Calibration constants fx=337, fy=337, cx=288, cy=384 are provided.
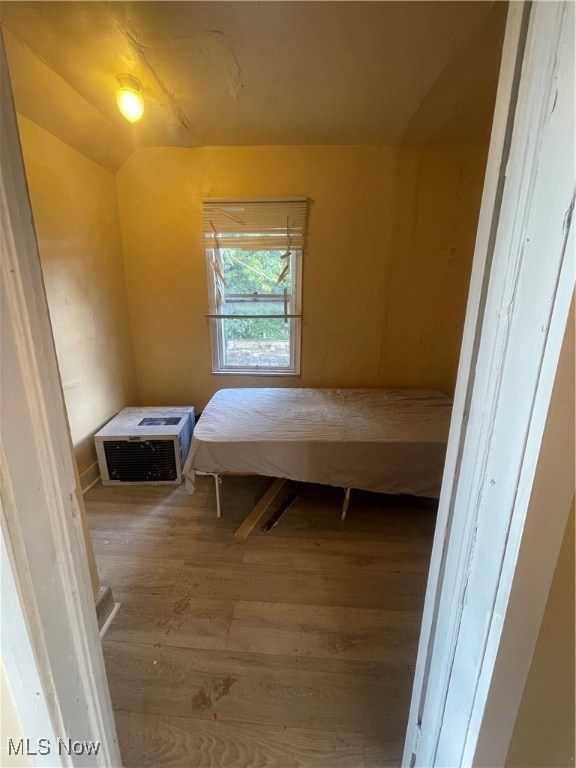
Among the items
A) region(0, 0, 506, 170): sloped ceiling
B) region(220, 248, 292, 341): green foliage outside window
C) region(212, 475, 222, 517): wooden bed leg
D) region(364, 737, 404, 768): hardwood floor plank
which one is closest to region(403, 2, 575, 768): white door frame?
region(364, 737, 404, 768): hardwood floor plank

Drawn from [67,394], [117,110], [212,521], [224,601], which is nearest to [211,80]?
[117,110]

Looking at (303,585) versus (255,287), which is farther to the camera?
(255,287)

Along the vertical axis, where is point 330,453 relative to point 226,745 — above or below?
above

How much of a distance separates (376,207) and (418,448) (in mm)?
1932

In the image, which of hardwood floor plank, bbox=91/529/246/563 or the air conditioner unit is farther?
the air conditioner unit

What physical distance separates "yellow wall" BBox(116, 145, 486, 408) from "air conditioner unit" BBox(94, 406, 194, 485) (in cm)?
75

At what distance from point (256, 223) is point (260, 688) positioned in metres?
2.84

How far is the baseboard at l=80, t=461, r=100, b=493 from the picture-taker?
238 centimetres

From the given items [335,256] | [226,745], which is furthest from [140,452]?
[335,256]

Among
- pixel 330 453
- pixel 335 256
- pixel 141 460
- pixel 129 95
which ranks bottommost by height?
pixel 141 460

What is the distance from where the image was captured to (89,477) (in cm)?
244

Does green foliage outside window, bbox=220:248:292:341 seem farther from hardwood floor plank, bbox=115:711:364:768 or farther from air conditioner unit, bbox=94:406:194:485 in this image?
hardwood floor plank, bbox=115:711:364:768

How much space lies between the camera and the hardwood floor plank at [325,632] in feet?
4.53

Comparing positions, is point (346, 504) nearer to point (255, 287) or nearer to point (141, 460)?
point (141, 460)
